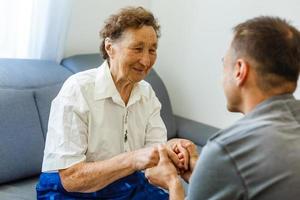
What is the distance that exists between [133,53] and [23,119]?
28.6 inches

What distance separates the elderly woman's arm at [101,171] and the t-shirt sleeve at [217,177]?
1.88ft

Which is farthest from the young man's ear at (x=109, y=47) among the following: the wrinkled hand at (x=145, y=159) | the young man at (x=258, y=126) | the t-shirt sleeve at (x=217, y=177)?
the t-shirt sleeve at (x=217, y=177)

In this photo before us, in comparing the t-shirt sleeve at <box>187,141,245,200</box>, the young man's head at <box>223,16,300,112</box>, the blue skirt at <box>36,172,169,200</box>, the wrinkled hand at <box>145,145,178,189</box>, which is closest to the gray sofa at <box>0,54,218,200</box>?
the blue skirt at <box>36,172,169,200</box>

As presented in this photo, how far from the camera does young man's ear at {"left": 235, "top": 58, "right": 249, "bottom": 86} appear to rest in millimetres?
1153

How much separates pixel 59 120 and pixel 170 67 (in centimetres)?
170

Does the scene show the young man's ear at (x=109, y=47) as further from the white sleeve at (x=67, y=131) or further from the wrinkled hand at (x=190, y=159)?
the wrinkled hand at (x=190, y=159)

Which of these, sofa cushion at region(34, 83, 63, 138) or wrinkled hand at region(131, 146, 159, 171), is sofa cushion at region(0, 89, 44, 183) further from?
wrinkled hand at region(131, 146, 159, 171)

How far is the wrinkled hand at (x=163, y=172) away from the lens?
1604mm

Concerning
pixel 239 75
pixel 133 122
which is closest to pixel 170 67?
pixel 133 122

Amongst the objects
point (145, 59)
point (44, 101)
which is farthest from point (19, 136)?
point (145, 59)

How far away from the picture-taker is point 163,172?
1626 millimetres

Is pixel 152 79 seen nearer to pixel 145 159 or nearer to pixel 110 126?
pixel 110 126

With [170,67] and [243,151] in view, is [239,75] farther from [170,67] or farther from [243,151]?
[170,67]

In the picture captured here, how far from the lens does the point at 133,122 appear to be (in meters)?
1.94
